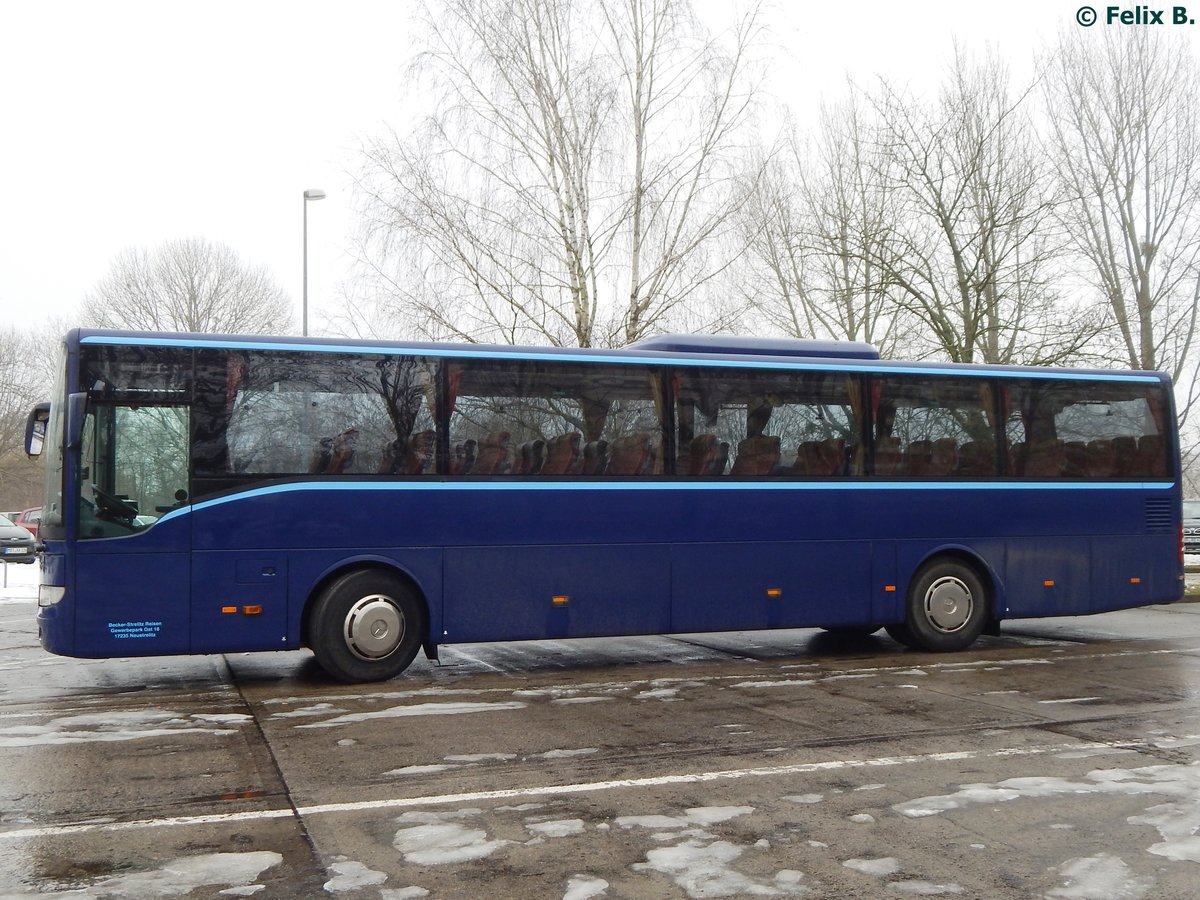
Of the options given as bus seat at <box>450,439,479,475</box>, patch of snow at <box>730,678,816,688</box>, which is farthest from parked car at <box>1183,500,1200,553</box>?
bus seat at <box>450,439,479,475</box>

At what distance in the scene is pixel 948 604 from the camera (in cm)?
1276

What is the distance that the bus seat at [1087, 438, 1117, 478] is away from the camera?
527 inches

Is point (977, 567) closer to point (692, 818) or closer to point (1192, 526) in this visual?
point (692, 818)

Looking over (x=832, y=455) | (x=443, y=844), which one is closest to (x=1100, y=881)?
(x=443, y=844)

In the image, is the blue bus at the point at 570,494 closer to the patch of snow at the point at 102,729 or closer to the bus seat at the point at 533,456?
the bus seat at the point at 533,456

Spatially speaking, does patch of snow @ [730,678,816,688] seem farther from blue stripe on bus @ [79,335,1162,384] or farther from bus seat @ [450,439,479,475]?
blue stripe on bus @ [79,335,1162,384]

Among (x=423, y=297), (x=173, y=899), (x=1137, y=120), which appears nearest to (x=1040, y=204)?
(x=1137, y=120)

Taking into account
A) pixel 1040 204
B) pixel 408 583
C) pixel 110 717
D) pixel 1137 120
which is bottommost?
pixel 110 717

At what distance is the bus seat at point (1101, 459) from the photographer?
43.9ft

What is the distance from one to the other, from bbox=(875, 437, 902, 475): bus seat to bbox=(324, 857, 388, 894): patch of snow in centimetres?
824

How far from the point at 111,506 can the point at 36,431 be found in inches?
63.5

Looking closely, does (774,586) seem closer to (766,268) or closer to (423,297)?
(423,297)

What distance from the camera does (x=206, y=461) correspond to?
998 centimetres

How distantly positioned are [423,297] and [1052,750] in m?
15.7
